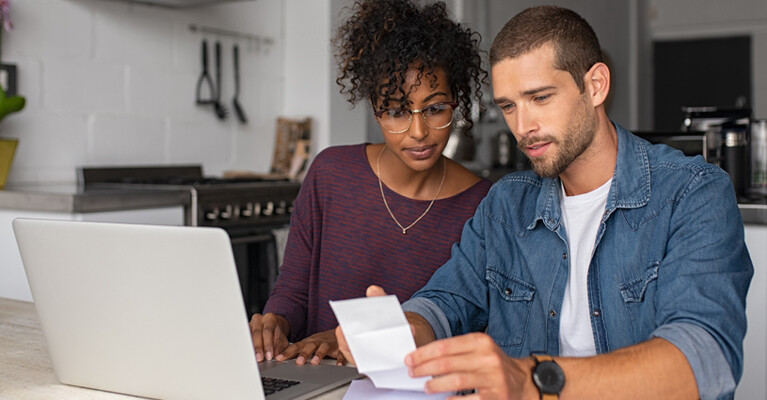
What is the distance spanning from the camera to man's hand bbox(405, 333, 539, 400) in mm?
954

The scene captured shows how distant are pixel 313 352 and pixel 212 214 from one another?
159cm

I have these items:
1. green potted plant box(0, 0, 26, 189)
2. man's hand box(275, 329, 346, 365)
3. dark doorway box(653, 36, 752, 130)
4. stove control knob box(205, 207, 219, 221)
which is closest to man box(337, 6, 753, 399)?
man's hand box(275, 329, 346, 365)

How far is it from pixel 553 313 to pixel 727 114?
150cm

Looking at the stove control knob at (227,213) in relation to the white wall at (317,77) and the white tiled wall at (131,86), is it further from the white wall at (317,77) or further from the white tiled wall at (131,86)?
the white wall at (317,77)

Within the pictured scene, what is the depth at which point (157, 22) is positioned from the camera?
3.39 metres

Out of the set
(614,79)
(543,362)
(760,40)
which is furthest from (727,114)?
(760,40)

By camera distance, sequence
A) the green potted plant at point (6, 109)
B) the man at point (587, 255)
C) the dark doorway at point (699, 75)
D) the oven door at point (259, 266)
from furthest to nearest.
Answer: the dark doorway at point (699, 75), the oven door at point (259, 266), the green potted plant at point (6, 109), the man at point (587, 255)

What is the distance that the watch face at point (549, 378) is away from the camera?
993 mm

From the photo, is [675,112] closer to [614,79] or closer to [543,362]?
[614,79]

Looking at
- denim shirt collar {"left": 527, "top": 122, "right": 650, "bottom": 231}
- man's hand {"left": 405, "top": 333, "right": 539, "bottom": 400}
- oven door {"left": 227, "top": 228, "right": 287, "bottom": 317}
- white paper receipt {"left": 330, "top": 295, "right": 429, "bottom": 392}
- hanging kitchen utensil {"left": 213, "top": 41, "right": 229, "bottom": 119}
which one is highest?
hanging kitchen utensil {"left": 213, "top": 41, "right": 229, "bottom": 119}

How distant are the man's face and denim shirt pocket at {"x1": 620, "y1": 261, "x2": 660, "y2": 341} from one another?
0.22 meters

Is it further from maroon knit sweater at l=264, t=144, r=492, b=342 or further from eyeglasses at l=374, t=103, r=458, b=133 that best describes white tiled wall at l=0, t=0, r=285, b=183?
eyeglasses at l=374, t=103, r=458, b=133

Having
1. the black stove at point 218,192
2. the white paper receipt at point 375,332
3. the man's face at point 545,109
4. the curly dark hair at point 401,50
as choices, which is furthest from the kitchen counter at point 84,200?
the white paper receipt at point 375,332

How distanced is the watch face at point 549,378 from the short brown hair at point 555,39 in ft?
1.84
